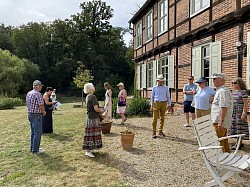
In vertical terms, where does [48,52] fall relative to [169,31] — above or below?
above

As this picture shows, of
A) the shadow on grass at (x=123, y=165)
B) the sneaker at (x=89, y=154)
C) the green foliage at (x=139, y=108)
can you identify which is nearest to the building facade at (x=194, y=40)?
the green foliage at (x=139, y=108)

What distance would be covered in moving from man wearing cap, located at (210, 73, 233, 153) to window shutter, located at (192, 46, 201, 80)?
539 centimetres

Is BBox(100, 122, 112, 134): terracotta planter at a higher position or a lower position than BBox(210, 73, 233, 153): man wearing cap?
lower

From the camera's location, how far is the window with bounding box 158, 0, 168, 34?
13336 mm

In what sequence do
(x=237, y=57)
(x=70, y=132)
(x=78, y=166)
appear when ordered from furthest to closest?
(x=70, y=132) → (x=237, y=57) → (x=78, y=166)

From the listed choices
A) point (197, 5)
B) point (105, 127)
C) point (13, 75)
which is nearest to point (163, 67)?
point (197, 5)

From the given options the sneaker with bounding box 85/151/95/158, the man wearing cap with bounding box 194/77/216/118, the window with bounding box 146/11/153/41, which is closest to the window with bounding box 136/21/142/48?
the window with bounding box 146/11/153/41

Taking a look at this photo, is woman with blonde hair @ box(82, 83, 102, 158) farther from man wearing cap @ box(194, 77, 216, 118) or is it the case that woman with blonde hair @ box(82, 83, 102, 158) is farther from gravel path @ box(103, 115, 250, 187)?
man wearing cap @ box(194, 77, 216, 118)

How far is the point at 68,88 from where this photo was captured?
41.4m

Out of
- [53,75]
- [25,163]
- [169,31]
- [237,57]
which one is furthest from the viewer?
[53,75]

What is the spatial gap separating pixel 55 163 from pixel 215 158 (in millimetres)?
3282

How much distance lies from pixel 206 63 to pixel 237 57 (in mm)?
2062

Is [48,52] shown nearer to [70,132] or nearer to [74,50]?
[74,50]

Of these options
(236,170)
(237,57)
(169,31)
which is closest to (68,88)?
(169,31)
